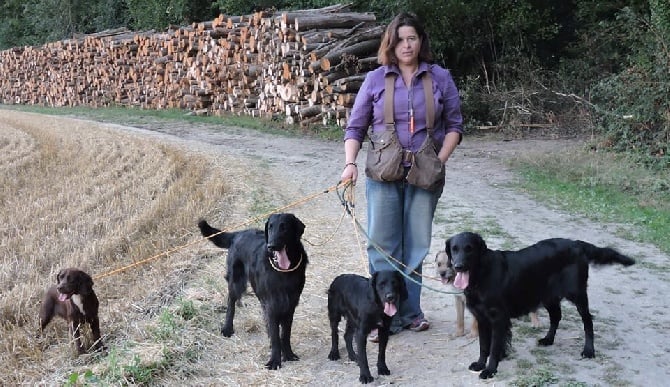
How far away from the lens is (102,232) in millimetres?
8141

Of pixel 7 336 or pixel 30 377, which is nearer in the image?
pixel 30 377

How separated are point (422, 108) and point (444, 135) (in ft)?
0.93

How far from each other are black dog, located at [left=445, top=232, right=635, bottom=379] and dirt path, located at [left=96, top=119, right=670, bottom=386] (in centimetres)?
18

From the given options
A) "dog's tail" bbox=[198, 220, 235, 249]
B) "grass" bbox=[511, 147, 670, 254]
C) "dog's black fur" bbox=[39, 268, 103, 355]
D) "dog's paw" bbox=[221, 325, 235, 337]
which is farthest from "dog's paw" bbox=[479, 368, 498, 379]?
"grass" bbox=[511, 147, 670, 254]

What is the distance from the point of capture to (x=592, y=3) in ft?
59.3

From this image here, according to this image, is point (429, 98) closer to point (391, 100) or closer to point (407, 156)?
point (391, 100)

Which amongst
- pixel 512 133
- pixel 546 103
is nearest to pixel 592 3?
pixel 546 103

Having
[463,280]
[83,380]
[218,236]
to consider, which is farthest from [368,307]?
[83,380]

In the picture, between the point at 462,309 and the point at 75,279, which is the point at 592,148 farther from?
the point at 75,279

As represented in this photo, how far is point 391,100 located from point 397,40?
0.39 metres

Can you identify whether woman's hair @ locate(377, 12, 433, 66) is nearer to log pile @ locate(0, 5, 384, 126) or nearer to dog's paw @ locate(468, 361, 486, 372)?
dog's paw @ locate(468, 361, 486, 372)

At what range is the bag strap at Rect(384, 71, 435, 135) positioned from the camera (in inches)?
175

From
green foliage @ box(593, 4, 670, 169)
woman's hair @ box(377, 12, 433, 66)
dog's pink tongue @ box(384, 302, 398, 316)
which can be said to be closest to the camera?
dog's pink tongue @ box(384, 302, 398, 316)

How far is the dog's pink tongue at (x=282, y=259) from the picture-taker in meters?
4.48
